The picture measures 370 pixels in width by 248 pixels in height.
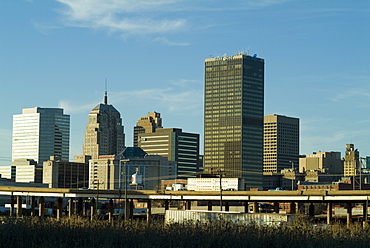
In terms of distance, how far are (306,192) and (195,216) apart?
58.3m

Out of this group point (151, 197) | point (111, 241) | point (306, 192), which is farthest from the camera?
point (151, 197)

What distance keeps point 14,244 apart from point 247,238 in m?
17.0

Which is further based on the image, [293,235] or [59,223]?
[59,223]

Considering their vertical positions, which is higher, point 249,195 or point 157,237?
point 249,195

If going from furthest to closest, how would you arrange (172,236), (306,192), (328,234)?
(306,192), (328,234), (172,236)

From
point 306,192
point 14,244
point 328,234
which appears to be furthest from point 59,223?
point 306,192

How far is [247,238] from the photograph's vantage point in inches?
2021

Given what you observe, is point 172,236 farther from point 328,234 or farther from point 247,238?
point 328,234

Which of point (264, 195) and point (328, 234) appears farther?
point (264, 195)

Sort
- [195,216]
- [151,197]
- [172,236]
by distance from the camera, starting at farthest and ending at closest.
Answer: [151,197] < [195,216] < [172,236]

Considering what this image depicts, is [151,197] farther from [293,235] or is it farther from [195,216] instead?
[293,235]

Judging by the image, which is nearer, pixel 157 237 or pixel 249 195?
pixel 157 237

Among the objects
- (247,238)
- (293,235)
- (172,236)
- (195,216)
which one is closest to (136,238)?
(172,236)

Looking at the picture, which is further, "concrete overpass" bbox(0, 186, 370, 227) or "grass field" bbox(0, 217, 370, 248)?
"concrete overpass" bbox(0, 186, 370, 227)
